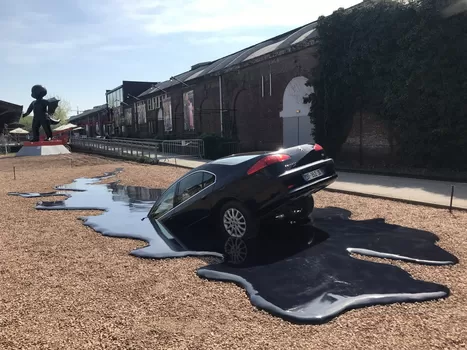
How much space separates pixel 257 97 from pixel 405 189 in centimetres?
1605

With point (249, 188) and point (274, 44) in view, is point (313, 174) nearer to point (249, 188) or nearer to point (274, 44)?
point (249, 188)

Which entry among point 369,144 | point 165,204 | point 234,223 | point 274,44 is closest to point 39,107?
point 274,44

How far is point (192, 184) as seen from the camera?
6359mm

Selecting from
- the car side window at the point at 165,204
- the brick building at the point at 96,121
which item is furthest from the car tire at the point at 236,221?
the brick building at the point at 96,121

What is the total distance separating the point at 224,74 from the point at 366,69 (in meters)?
14.5

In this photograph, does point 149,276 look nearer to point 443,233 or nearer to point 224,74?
point 443,233

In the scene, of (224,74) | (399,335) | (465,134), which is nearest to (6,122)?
(224,74)

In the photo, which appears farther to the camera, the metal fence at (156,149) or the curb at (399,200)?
the metal fence at (156,149)

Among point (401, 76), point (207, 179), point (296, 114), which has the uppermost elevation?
point (401, 76)

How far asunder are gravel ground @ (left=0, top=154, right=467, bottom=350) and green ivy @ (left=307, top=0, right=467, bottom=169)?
8.16 m

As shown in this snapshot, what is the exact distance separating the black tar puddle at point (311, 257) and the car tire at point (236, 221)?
15 cm

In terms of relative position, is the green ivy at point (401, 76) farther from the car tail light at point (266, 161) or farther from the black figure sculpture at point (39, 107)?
the black figure sculpture at point (39, 107)

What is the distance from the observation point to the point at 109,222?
7273 millimetres

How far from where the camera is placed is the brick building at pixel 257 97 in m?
20.5
